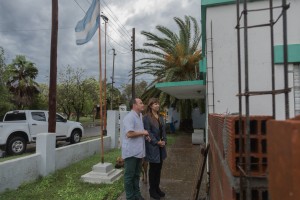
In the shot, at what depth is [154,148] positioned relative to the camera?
579 centimetres

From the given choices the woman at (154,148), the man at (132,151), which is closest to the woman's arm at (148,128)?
the woman at (154,148)

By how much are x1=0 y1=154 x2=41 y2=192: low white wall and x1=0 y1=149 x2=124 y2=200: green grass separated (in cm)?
12

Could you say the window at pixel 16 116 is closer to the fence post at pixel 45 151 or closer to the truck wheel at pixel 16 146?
the truck wheel at pixel 16 146

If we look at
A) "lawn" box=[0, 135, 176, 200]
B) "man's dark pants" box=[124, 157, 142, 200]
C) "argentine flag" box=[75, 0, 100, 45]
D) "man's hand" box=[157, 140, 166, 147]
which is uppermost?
"argentine flag" box=[75, 0, 100, 45]

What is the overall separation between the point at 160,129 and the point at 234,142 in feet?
14.7

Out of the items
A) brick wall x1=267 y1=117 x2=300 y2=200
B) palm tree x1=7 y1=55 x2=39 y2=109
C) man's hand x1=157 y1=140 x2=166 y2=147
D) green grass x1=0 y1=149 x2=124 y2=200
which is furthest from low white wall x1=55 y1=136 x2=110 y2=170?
palm tree x1=7 y1=55 x2=39 y2=109

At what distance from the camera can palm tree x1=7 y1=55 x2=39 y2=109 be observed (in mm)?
34981

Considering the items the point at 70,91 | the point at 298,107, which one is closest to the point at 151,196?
the point at 298,107

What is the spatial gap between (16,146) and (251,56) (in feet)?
33.8

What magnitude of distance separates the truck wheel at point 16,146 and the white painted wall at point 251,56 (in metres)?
9.14

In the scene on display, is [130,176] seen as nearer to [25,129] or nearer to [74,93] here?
[25,129]

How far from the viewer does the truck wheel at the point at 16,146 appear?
12.4m

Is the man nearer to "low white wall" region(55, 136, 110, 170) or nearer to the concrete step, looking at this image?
the concrete step

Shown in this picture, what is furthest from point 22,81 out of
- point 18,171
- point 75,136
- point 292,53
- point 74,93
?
point 292,53
